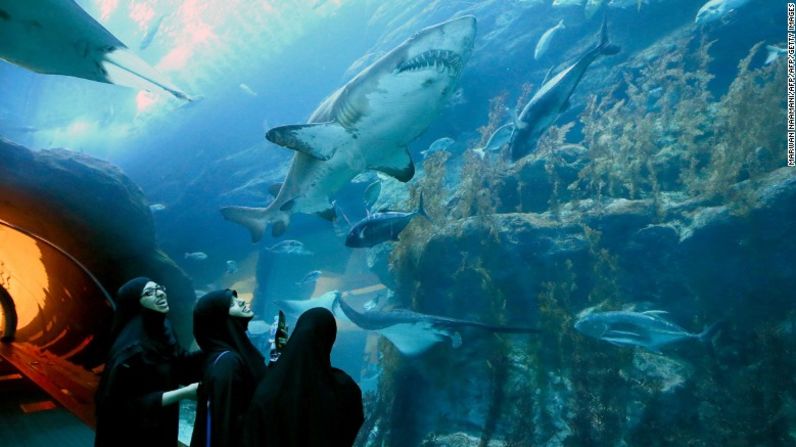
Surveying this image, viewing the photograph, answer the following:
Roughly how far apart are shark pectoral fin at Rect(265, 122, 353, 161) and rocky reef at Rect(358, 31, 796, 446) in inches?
153

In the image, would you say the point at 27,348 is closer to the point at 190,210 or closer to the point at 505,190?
the point at 505,190

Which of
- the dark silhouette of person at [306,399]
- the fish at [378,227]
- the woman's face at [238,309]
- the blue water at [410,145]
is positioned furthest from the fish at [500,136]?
the dark silhouette of person at [306,399]

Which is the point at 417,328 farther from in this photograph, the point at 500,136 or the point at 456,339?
the point at 500,136

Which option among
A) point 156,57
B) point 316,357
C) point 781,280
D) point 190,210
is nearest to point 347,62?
point 156,57

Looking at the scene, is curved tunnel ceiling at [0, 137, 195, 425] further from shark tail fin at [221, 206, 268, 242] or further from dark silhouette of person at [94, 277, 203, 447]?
shark tail fin at [221, 206, 268, 242]

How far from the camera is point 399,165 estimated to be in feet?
15.1

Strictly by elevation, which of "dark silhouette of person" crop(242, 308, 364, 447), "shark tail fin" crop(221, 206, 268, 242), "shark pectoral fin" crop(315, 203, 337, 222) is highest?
"shark pectoral fin" crop(315, 203, 337, 222)

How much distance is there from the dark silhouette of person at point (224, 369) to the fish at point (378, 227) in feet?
9.38

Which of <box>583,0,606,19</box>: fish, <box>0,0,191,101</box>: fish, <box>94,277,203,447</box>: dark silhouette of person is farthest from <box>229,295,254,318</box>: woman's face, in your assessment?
<box>583,0,606,19</box>: fish

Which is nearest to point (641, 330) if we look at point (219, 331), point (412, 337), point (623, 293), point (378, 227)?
point (623, 293)

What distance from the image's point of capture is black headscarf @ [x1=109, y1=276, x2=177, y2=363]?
2.25 metres

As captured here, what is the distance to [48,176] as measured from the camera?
23.7ft

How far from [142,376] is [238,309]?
0.64 meters

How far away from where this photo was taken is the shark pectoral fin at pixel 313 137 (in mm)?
3621
